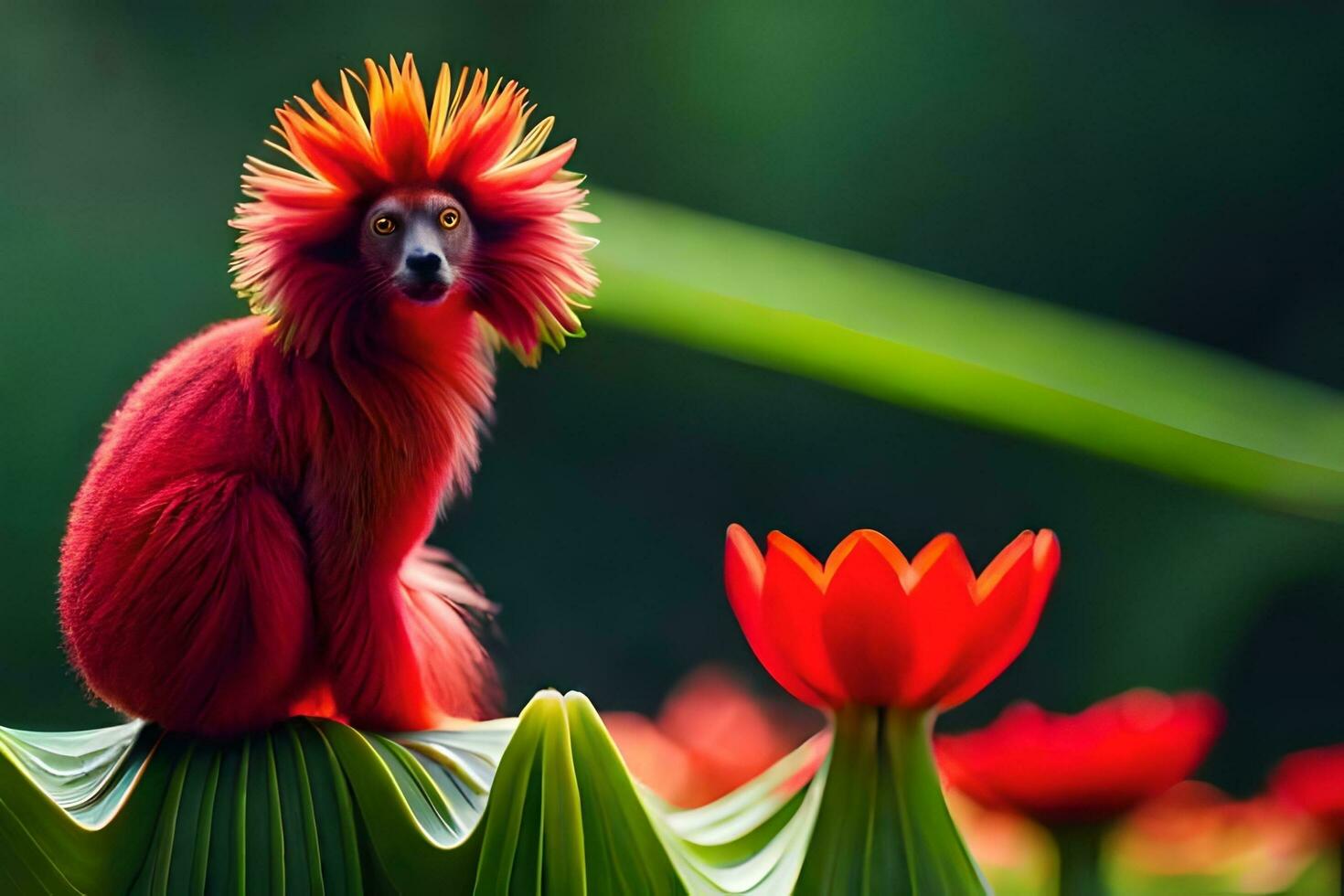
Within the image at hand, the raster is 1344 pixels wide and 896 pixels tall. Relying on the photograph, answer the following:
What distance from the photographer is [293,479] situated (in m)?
0.33

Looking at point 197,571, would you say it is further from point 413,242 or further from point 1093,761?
point 1093,761

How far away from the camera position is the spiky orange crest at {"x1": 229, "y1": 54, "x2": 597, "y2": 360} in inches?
12.7

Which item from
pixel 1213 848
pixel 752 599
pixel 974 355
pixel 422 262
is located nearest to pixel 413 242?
pixel 422 262

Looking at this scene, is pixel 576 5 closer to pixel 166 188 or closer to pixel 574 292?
pixel 166 188

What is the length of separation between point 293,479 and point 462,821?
3.6 inches

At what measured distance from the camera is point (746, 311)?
87 centimetres

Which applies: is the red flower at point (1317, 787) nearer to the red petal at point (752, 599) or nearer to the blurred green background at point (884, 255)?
the red petal at point (752, 599)

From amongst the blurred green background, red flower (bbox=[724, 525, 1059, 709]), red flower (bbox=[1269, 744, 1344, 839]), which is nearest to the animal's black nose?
red flower (bbox=[724, 525, 1059, 709])

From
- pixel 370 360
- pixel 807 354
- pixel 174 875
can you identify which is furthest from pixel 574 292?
pixel 807 354

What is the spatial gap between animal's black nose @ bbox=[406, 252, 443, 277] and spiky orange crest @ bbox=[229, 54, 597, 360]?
0.07ft

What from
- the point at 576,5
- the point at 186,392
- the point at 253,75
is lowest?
the point at 186,392

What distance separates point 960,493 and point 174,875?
0.90 metres

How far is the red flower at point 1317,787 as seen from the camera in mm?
330

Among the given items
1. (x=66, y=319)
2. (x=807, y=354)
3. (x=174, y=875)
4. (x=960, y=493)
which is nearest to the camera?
(x=174, y=875)
